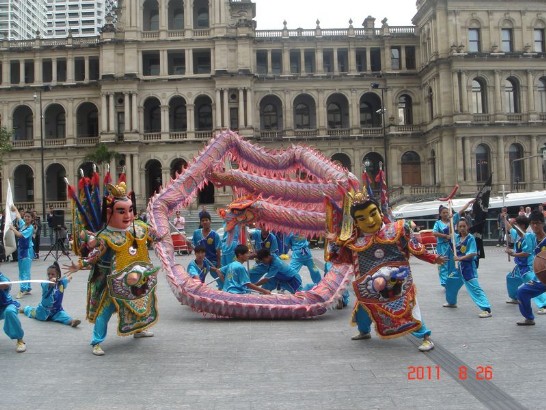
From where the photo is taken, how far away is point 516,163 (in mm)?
41156

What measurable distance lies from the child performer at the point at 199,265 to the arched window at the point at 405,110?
37.1m

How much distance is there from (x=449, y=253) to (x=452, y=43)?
1329 inches

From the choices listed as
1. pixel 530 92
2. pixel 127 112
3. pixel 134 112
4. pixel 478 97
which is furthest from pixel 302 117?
pixel 530 92

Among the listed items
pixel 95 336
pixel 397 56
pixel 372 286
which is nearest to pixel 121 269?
pixel 95 336

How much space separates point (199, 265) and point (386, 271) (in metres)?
4.45

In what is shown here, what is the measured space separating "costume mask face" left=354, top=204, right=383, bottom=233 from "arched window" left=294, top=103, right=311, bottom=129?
40158mm

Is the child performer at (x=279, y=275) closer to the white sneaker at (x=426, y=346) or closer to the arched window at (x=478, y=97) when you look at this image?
the white sneaker at (x=426, y=346)

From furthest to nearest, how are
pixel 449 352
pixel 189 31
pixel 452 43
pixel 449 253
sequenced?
pixel 189 31 < pixel 452 43 < pixel 449 253 < pixel 449 352

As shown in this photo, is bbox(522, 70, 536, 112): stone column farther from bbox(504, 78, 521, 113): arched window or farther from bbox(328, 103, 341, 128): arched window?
bbox(328, 103, 341, 128): arched window

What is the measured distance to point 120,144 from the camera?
42500mm

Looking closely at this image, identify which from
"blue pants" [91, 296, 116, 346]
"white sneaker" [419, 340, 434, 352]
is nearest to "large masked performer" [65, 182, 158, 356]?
"blue pants" [91, 296, 116, 346]

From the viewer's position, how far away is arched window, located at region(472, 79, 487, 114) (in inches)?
1635

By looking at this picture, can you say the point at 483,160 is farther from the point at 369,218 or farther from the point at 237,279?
the point at 369,218

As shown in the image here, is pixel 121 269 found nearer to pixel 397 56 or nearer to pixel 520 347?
pixel 520 347
